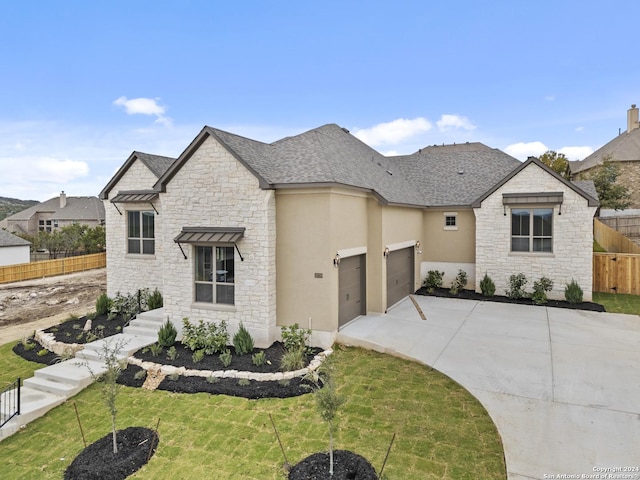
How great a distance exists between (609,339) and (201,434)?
Answer: 11.3 metres

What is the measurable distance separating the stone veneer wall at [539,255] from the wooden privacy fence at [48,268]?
32200mm

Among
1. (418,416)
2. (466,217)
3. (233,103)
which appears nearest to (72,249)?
(233,103)

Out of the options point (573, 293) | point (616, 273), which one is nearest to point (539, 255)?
point (573, 293)

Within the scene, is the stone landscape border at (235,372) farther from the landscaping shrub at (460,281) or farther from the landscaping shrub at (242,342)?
the landscaping shrub at (460,281)

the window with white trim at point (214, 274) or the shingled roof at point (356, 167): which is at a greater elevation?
the shingled roof at point (356, 167)

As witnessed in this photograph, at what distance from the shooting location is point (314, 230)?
1064 centimetres

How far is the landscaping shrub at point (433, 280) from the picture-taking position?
1789 centimetres

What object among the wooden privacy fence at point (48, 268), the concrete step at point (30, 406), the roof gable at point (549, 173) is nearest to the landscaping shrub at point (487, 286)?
the roof gable at point (549, 173)

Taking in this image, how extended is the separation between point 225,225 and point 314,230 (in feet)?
8.72

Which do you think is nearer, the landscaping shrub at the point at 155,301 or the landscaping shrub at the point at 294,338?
the landscaping shrub at the point at 294,338

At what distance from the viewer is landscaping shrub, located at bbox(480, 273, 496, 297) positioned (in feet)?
53.4

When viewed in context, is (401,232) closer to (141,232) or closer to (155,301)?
(155,301)

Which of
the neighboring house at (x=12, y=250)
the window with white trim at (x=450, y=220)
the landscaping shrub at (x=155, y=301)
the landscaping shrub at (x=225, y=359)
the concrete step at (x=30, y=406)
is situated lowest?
the concrete step at (x=30, y=406)

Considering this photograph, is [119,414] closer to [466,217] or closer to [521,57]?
[466,217]
